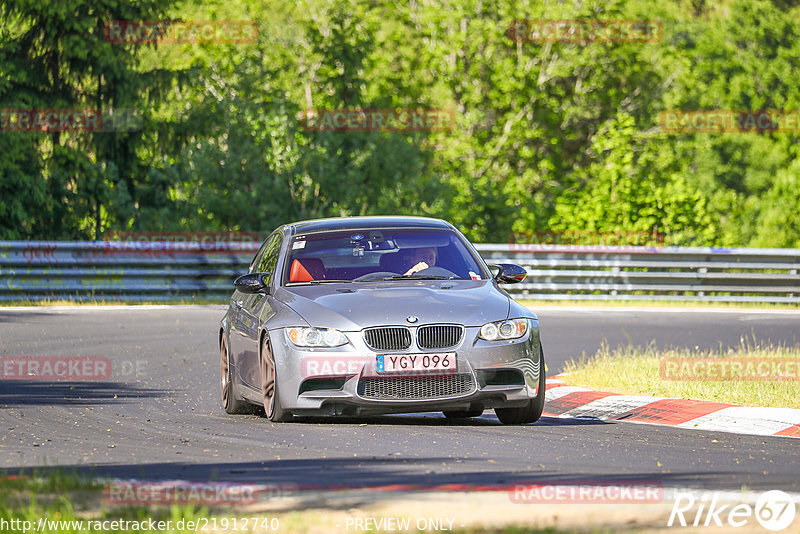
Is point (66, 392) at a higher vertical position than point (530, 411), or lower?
lower

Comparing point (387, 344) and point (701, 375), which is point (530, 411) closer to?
point (387, 344)

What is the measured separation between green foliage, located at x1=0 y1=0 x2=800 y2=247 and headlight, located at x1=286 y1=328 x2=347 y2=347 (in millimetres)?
Result: 22074

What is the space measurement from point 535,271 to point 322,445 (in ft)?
59.3

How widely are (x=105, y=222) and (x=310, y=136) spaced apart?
572 centimetres

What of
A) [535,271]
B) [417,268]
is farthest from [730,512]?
[535,271]

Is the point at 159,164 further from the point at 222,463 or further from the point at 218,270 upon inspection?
the point at 222,463

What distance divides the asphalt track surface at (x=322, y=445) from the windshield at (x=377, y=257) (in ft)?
3.74

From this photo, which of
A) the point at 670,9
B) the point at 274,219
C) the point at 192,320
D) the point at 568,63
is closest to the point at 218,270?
the point at 192,320

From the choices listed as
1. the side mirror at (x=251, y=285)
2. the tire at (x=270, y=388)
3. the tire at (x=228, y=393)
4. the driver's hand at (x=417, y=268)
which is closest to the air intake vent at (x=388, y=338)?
the tire at (x=270, y=388)

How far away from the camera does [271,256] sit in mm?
11898

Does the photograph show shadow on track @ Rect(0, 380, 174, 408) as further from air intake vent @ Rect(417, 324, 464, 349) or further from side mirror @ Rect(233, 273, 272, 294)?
air intake vent @ Rect(417, 324, 464, 349)

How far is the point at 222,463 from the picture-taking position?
26.5 ft

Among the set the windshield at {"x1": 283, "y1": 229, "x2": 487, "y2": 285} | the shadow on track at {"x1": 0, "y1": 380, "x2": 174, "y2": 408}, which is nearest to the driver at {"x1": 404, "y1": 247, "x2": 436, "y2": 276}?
the windshield at {"x1": 283, "y1": 229, "x2": 487, "y2": 285}

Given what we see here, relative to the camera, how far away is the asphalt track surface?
24.6 ft
